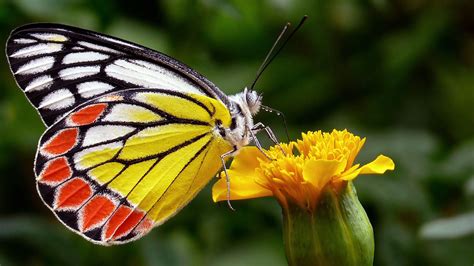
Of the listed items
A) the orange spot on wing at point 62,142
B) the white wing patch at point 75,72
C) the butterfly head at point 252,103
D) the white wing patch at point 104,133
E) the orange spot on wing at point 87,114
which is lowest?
the orange spot on wing at point 62,142

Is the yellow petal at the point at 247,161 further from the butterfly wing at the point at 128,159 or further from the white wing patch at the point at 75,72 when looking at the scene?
the white wing patch at the point at 75,72

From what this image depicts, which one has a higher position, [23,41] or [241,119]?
[23,41]

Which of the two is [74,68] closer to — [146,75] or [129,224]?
[146,75]

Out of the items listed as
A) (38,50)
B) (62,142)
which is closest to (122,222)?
(62,142)

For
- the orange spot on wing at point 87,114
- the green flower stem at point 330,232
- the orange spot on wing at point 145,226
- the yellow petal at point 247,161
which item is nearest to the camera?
the green flower stem at point 330,232

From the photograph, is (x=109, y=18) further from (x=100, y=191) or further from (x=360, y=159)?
(x=360, y=159)

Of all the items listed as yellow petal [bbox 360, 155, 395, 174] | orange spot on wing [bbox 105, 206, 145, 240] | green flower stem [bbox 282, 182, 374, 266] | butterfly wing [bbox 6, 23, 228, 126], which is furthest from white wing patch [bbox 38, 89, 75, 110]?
yellow petal [bbox 360, 155, 395, 174]

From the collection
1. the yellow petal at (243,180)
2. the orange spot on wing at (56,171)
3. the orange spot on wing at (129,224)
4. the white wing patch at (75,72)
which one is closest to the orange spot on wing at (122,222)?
the orange spot on wing at (129,224)

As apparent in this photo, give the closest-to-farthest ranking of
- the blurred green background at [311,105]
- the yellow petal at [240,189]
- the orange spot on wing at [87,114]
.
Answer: the yellow petal at [240,189]
the orange spot on wing at [87,114]
the blurred green background at [311,105]
